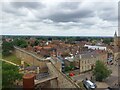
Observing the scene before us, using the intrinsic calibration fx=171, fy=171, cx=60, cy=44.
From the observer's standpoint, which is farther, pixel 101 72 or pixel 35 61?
pixel 35 61

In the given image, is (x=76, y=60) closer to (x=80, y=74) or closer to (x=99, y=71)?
(x=80, y=74)

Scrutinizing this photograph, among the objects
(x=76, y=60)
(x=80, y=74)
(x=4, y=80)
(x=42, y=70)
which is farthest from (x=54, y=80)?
(x=76, y=60)

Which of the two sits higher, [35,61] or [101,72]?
[35,61]

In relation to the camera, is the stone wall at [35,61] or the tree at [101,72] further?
the tree at [101,72]

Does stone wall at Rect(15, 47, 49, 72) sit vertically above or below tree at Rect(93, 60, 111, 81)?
above

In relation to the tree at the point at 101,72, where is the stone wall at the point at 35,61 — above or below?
above

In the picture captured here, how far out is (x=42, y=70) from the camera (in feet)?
32.0

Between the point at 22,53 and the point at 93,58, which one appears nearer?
the point at 93,58

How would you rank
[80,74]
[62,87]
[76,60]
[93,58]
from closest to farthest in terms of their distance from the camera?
[62,87] < [80,74] < [76,60] < [93,58]

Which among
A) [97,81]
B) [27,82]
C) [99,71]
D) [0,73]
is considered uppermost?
[27,82]

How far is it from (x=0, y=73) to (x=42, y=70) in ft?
10.5

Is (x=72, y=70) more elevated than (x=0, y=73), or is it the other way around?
(x=0, y=73)

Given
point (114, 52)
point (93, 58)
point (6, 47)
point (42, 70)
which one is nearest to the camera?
point (42, 70)

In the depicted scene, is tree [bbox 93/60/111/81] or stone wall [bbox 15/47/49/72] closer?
stone wall [bbox 15/47/49/72]
